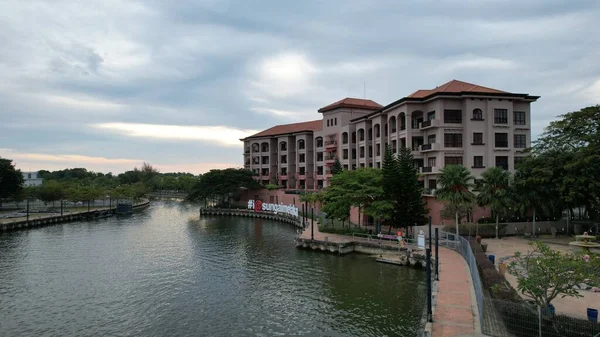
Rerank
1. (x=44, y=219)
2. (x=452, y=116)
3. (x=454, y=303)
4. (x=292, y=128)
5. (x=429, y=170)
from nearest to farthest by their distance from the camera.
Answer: (x=454, y=303), (x=452, y=116), (x=429, y=170), (x=44, y=219), (x=292, y=128)

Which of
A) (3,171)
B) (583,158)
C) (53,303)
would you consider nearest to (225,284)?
(53,303)

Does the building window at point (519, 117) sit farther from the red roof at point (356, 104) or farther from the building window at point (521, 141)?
the red roof at point (356, 104)

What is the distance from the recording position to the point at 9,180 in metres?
85.3

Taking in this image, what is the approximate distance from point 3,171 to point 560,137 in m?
102

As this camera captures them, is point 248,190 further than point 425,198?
Yes

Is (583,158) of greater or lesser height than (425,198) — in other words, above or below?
above

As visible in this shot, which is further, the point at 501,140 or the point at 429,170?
the point at 429,170

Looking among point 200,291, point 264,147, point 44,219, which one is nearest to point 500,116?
point 200,291

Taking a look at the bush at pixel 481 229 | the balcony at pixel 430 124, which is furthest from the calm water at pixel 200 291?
the balcony at pixel 430 124

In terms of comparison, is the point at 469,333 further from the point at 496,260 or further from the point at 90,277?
the point at 90,277

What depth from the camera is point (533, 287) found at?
47.0 ft

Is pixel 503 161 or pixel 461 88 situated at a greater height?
pixel 461 88

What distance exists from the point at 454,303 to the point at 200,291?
17.8 m

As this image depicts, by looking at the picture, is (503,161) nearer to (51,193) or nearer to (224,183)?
(224,183)
